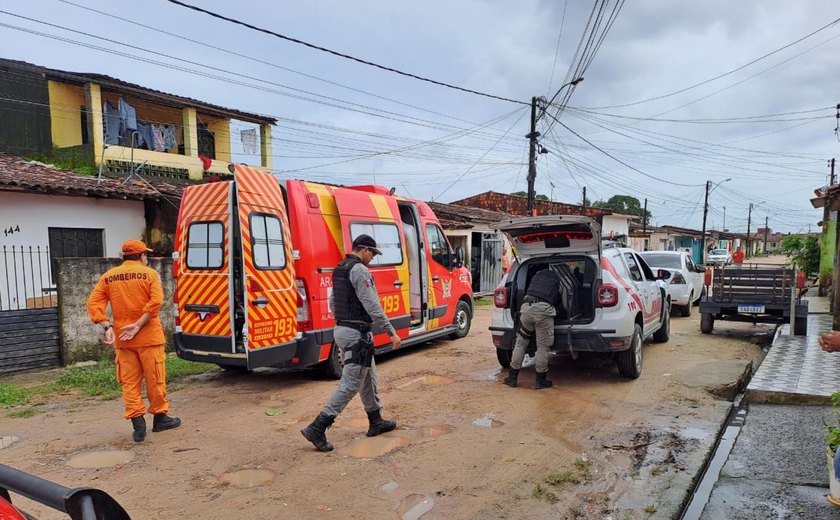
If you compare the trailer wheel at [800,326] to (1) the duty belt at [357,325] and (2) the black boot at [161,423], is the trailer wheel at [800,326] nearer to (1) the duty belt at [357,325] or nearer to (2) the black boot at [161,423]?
(1) the duty belt at [357,325]

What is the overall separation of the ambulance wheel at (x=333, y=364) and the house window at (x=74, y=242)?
6.70 m

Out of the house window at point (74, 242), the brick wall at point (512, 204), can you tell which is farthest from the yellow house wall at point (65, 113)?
the brick wall at point (512, 204)

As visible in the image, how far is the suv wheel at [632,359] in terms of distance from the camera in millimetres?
6477

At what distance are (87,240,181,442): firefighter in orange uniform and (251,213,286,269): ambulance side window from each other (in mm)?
1258

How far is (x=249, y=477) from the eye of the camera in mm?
3992

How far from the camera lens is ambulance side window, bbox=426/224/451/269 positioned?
351 inches

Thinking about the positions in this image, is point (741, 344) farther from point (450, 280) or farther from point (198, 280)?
point (198, 280)

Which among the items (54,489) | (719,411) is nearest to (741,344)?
(719,411)

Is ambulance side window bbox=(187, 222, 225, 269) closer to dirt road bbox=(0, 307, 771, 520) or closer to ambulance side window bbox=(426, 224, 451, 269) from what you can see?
dirt road bbox=(0, 307, 771, 520)

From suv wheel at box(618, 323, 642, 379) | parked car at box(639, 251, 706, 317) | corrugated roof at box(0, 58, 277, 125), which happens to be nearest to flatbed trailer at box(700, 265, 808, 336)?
parked car at box(639, 251, 706, 317)

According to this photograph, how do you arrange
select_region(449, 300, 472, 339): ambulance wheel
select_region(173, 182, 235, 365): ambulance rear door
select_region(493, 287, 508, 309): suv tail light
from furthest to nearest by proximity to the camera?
1. select_region(449, 300, 472, 339): ambulance wheel
2. select_region(493, 287, 508, 309): suv tail light
3. select_region(173, 182, 235, 365): ambulance rear door

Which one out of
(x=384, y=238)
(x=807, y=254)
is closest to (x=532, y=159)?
(x=807, y=254)

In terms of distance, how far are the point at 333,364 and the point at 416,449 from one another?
2613 millimetres

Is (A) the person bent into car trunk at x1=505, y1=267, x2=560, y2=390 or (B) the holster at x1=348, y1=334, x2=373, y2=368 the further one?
(A) the person bent into car trunk at x1=505, y1=267, x2=560, y2=390
